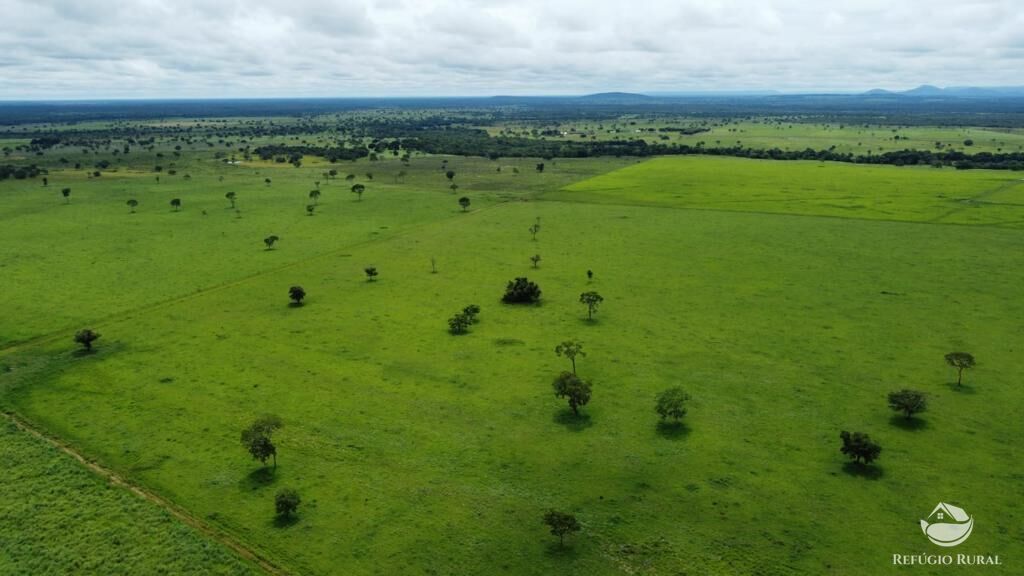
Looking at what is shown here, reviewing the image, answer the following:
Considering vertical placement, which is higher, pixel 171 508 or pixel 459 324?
pixel 459 324

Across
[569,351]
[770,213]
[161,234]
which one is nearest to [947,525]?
[569,351]

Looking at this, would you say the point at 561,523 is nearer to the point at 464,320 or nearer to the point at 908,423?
the point at 908,423

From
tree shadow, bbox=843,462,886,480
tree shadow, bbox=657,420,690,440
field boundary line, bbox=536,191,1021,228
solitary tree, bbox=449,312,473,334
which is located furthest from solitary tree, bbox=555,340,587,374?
field boundary line, bbox=536,191,1021,228

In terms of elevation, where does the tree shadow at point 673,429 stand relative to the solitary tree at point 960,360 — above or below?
below

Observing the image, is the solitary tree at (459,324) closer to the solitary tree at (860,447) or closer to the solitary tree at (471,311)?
the solitary tree at (471,311)

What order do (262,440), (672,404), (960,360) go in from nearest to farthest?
(262,440), (672,404), (960,360)

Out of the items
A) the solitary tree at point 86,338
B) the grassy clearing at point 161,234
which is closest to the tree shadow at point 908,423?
the solitary tree at point 86,338
